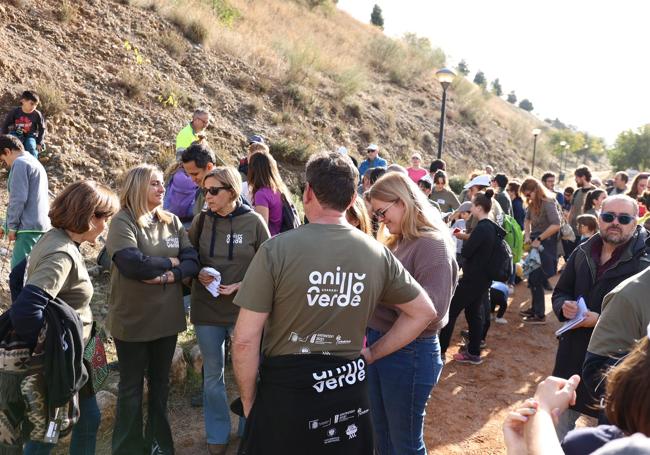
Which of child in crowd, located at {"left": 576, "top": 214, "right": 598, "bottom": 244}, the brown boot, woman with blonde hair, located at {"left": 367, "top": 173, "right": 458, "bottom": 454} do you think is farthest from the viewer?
child in crowd, located at {"left": 576, "top": 214, "right": 598, "bottom": 244}

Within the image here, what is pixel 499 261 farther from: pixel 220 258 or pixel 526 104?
pixel 526 104

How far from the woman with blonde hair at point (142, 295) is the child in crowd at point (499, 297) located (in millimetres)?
5201

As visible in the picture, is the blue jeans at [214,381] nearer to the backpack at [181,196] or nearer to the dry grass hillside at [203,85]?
the backpack at [181,196]

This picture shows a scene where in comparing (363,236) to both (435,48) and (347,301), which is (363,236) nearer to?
(347,301)

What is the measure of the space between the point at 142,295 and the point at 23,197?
287 cm

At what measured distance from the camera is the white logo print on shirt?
2.35 m

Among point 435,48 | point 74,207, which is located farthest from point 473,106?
point 74,207

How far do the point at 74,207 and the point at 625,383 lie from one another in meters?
2.83

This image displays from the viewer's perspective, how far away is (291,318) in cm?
238

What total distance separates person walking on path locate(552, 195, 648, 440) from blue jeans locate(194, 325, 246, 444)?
2415mm

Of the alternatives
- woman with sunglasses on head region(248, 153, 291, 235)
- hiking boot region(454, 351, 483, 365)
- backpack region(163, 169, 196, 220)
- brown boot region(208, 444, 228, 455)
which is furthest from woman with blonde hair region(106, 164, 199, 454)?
hiking boot region(454, 351, 483, 365)

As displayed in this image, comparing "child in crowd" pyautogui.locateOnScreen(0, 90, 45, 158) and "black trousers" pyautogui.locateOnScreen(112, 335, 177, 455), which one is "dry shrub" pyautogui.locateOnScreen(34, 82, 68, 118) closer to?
"child in crowd" pyautogui.locateOnScreen(0, 90, 45, 158)

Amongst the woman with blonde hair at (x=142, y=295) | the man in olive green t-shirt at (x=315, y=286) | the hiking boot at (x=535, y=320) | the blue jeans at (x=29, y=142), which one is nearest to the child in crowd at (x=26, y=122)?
the blue jeans at (x=29, y=142)

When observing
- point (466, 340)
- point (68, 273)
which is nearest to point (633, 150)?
point (466, 340)
